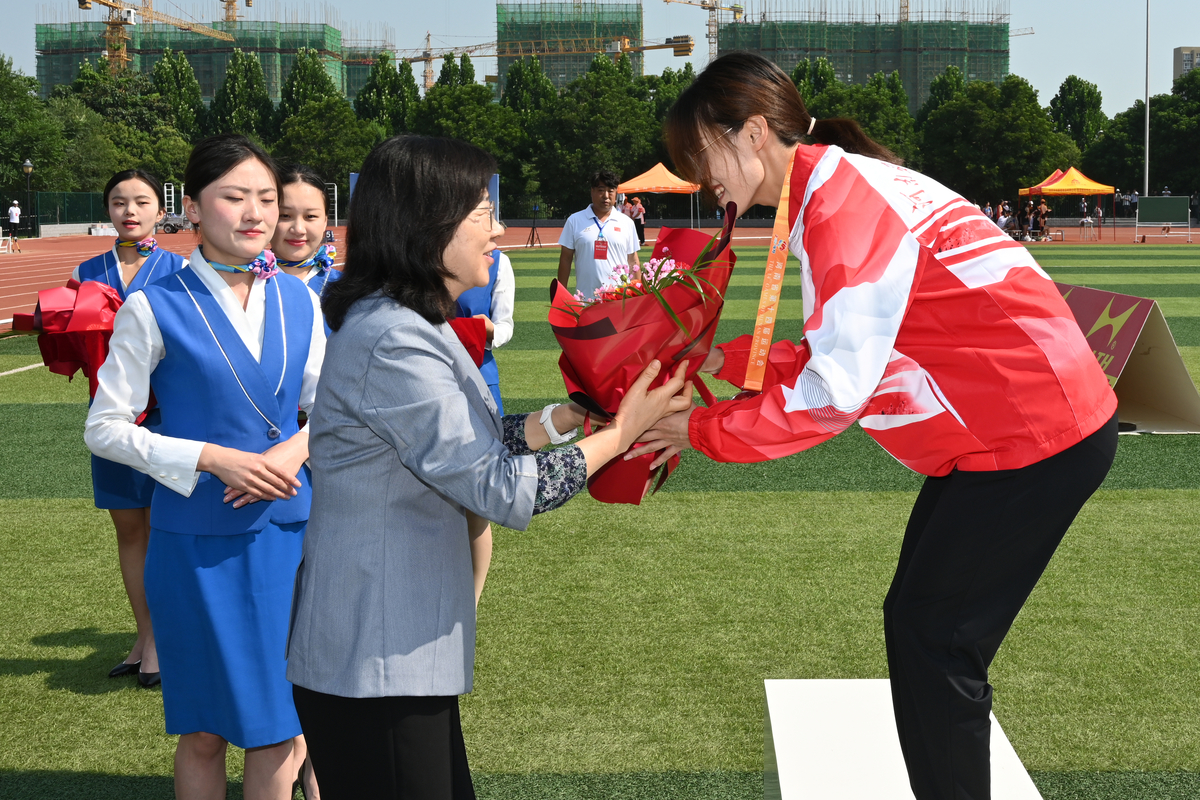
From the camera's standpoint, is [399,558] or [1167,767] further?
[1167,767]

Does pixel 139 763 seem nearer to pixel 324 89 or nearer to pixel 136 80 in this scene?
pixel 324 89

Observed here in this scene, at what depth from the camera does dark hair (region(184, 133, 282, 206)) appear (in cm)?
284

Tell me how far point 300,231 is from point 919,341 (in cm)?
283

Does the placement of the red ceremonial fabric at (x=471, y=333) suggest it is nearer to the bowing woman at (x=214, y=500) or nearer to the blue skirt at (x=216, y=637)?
the bowing woman at (x=214, y=500)

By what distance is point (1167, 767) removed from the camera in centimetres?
330

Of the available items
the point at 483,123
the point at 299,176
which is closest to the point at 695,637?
the point at 299,176

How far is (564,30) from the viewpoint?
146m

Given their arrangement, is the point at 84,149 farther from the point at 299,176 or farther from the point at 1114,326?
the point at 1114,326

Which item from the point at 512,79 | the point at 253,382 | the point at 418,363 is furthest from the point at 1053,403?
the point at 512,79

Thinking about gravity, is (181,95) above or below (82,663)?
above

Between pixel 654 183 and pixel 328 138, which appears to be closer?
pixel 654 183

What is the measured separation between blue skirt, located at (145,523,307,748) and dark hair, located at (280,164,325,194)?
1988 millimetres

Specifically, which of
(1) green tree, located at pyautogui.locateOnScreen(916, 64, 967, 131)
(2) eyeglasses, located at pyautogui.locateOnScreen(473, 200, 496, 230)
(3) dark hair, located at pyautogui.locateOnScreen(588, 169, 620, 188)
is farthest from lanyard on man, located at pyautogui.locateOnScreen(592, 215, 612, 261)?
(1) green tree, located at pyautogui.locateOnScreen(916, 64, 967, 131)

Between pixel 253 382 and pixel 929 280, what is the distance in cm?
161
